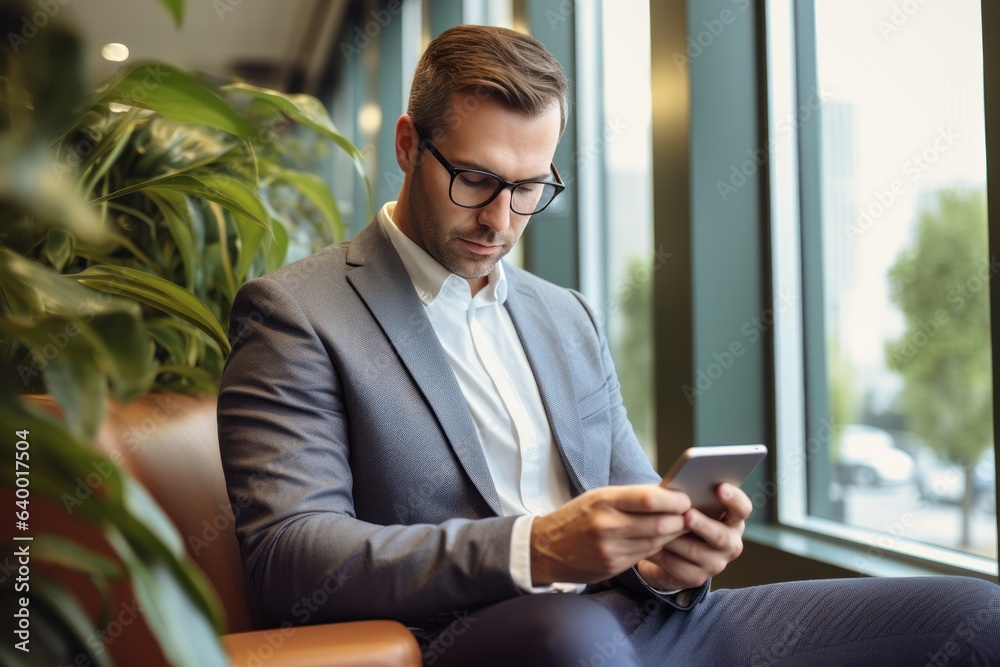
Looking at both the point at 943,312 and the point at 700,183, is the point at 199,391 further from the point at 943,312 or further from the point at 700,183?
the point at 943,312

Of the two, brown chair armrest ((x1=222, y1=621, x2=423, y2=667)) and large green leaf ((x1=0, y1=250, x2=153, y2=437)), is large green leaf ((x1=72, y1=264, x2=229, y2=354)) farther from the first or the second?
large green leaf ((x1=0, y1=250, x2=153, y2=437))

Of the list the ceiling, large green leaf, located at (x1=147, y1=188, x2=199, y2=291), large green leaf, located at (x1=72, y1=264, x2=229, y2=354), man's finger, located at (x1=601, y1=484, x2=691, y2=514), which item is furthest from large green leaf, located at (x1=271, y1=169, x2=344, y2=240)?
the ceiling

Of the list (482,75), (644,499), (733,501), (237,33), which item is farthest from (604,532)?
(237,33)

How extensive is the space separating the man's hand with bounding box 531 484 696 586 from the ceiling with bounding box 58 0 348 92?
495 centimetres

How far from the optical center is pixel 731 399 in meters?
2.15

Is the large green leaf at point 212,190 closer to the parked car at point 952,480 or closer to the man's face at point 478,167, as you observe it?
the man's face at point 478,167

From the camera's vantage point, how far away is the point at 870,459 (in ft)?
6.58

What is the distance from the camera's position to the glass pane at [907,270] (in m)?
1.72

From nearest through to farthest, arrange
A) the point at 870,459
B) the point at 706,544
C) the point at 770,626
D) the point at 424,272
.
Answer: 1. the point at 706,544
2. the point at 770,626
3. the point at 424,272
4. the point at 870,459

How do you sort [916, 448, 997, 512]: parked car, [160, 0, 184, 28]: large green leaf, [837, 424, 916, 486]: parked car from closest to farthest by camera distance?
1. [160, 0, 184, 28]: large green leaf
2. [916, 448, 997, 512]: parked car
3. [837, 424, 916, 486]: parked car

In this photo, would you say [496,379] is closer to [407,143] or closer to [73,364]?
[407,143]

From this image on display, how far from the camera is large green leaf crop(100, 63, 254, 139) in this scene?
79 centimetres

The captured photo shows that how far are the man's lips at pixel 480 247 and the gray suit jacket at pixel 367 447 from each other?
11cm

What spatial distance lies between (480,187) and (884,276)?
1.03m
